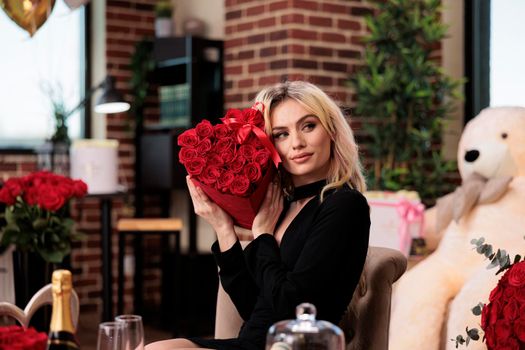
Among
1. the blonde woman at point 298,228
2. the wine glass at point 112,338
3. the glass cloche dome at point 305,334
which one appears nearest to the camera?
the glass cloche dome at point 305,334

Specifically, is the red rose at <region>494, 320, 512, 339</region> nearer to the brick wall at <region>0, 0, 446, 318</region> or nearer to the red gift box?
the red gift box

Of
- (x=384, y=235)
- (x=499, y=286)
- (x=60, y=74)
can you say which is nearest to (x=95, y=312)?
(x=60, y=74)

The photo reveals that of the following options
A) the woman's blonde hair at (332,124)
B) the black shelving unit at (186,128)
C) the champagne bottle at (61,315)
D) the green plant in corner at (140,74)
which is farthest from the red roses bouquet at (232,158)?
the green plant in corner at (140,74)

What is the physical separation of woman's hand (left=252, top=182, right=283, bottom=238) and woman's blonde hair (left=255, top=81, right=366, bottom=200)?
12 centimetres

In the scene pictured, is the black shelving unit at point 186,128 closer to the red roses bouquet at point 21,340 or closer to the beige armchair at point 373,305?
the beige armchair at point 373,305

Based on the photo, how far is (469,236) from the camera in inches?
127

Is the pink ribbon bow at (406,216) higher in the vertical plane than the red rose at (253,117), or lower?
lower

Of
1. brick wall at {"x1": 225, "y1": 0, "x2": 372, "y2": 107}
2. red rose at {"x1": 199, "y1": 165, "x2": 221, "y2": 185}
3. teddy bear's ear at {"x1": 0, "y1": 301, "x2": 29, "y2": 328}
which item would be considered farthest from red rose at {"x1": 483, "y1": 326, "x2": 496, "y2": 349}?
brick wall at {"x1": 225, "y1": 0, "x2": 372, "y2": 107}

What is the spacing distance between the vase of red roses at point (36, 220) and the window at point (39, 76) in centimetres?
195

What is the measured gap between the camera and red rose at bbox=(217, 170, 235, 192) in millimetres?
1932

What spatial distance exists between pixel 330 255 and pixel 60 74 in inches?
160

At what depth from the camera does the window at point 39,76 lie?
5.31 metres

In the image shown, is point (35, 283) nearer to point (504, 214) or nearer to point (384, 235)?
point (384, 235)

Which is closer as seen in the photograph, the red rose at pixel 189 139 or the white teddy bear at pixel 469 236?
the red rose at pixel 189 139
